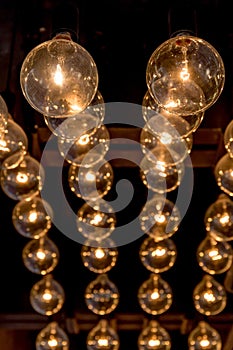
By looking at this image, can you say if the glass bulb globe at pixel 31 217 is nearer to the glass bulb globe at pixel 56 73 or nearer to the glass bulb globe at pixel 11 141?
the glass bulb globe at pixel 11 141

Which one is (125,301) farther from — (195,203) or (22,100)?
(22,100)

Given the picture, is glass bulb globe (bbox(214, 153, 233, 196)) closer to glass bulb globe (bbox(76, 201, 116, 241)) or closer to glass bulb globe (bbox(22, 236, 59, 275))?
glass bulb globe (bbox(76, 201, 116, 241))

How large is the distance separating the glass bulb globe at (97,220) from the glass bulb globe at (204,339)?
952 millimetres

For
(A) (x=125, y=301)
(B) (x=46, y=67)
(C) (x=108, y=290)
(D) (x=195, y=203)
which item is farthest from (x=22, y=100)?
(A) (x=125, y=301)

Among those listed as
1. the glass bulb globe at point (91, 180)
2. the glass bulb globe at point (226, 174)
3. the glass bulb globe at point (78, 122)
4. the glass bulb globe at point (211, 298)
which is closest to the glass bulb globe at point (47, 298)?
the glass bulb globe at point (211, 298)

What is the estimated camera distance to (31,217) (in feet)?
7.79

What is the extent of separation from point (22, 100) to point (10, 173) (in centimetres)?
45

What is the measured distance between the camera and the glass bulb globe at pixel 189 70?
1.38 m

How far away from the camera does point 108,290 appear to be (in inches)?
108

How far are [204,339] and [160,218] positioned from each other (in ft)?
3.07

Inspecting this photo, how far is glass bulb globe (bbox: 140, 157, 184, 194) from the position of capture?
2.16 metres

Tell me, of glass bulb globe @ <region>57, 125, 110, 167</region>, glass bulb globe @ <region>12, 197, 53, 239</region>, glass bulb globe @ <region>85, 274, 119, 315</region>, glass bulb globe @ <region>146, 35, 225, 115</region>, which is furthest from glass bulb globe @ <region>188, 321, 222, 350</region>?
glass bulb globe @ <region>146, 35, 225, 115</region>

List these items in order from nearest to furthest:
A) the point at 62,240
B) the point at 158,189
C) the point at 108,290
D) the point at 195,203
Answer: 1. the point at 158,189
2. the point at 108,290
3. the point at 195,203
4. the point at 62,240

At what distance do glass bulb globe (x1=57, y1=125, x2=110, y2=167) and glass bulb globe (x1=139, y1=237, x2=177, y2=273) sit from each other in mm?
685
